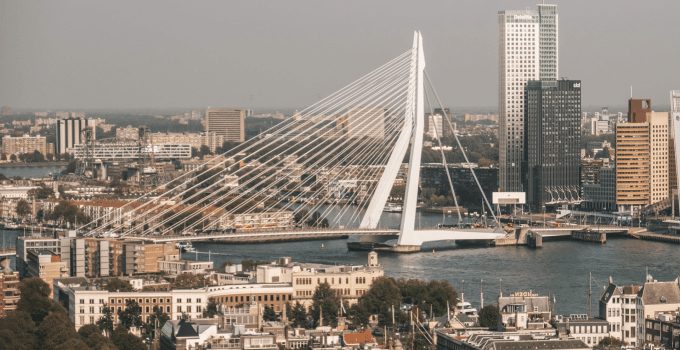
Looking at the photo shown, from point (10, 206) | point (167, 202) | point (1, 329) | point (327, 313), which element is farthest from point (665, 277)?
point (10, 206)

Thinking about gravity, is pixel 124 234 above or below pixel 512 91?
below

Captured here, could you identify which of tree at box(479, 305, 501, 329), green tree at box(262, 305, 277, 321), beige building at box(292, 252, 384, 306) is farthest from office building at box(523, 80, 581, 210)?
tree at box(479, 305, 501, 329)

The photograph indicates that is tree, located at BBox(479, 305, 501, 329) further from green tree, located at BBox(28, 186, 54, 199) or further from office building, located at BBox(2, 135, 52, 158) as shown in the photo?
Result: office building, located at BBox(2, 135, 52, 158)

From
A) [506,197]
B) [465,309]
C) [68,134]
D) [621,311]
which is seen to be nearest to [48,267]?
[465,309]

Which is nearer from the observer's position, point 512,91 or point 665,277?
point 665,277

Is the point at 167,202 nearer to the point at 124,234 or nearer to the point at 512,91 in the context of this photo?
the point at 124,234
